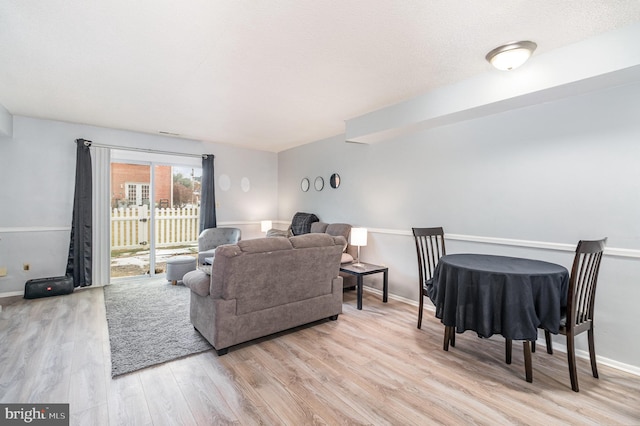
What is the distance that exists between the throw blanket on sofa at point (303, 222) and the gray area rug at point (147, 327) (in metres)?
2.17

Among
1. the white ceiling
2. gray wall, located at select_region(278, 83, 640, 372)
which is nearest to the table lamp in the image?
gray wall, located at select_region(278, 83, 640, 372)

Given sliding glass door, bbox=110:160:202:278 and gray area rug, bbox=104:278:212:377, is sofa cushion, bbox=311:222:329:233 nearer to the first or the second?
gray area rug, bbox=104:278:212:377

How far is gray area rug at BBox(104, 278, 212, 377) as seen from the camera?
2.47 metres

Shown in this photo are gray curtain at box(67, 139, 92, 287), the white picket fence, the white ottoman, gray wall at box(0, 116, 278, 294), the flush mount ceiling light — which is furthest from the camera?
the white picket fence

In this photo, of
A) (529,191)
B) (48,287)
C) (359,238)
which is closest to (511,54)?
(529,191)

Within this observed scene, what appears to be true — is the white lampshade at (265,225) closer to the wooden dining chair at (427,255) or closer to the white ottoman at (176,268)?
the white ottoman at (176,268)

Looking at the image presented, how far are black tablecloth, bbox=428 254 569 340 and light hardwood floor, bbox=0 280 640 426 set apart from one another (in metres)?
0.42

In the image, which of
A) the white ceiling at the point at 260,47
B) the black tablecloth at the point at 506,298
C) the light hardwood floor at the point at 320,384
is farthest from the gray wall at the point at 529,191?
the light hardwood floor at the point at 320,384

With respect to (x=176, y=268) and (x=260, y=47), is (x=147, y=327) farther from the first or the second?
(x=260, y=47)

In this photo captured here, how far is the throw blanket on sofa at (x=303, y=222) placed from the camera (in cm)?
550

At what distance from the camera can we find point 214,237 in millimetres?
5465

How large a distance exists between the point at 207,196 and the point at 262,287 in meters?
3.58

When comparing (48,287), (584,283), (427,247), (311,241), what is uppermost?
(311,241)

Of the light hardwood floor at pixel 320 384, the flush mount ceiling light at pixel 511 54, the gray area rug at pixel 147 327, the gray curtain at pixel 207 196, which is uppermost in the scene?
the flush mount ceiling light at pixel 511 54
